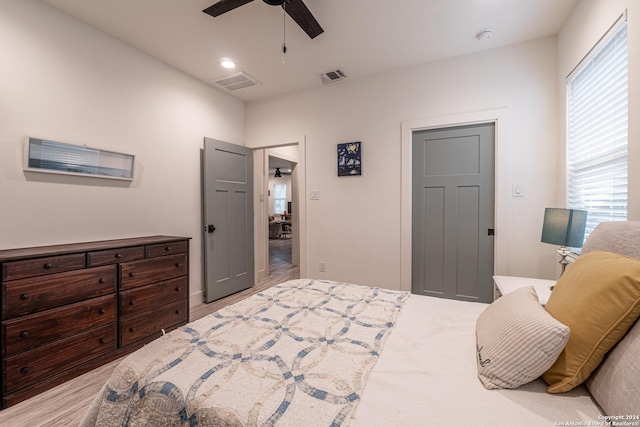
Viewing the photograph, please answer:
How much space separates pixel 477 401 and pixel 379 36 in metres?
2.76

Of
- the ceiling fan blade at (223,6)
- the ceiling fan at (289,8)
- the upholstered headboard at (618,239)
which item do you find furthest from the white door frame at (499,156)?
the ceiling fan blade at (223,6)

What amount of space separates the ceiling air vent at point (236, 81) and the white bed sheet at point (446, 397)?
3226mm

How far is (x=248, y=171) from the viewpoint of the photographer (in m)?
3.85

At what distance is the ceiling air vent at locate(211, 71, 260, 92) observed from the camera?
10.4ft

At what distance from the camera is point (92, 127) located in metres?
2.32

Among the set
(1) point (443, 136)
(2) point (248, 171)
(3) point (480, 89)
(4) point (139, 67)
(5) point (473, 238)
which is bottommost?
(5) point (473, 238)

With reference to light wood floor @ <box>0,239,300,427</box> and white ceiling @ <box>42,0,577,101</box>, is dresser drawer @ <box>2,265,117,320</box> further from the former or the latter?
white ceiling @ <box>42,0,577,101</box>

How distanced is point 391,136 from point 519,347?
259 cm

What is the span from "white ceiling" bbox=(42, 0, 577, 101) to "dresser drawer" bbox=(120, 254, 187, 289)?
206 centimetres

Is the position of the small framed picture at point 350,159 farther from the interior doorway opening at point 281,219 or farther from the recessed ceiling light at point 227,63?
the interior doorway opening at point 281,219

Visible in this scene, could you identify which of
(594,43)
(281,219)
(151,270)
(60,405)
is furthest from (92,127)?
(281,219)

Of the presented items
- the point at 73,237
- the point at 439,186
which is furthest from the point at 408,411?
the point at 73,237

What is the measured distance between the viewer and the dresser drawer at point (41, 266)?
1.58m

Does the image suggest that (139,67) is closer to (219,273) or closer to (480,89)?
(219,273)
